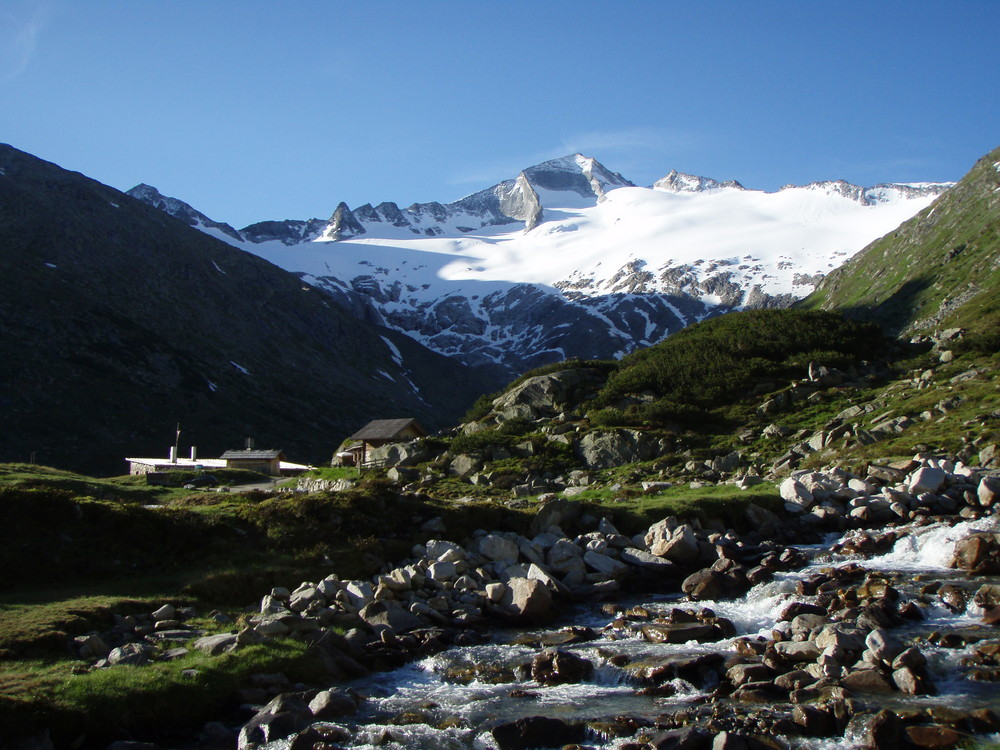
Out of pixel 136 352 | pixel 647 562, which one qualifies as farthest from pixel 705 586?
pixel 136 352

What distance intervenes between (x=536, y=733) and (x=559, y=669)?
334cm

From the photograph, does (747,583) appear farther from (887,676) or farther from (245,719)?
(245,719)

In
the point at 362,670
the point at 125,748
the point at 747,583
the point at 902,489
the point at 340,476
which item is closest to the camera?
the point at 125,748

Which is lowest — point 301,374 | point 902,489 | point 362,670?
point 362,670

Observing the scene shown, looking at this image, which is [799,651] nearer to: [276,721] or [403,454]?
[276,721]

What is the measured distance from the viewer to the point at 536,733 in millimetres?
13141

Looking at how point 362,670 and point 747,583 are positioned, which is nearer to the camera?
point 362,670

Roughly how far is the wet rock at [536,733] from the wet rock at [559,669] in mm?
2813

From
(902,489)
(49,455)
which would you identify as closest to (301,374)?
(49,455)

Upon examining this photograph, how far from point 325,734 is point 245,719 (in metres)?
2.09

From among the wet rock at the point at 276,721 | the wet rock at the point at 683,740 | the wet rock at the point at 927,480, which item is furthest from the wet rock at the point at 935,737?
the wet rock at the point at 927,480

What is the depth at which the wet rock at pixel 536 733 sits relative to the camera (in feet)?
42.8

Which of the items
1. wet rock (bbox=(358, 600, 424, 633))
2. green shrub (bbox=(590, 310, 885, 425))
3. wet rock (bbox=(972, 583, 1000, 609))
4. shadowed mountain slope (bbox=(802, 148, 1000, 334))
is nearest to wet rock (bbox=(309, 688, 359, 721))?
wet rock (bbox=(358, 600, 424, 633))

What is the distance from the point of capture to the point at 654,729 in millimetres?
13297
